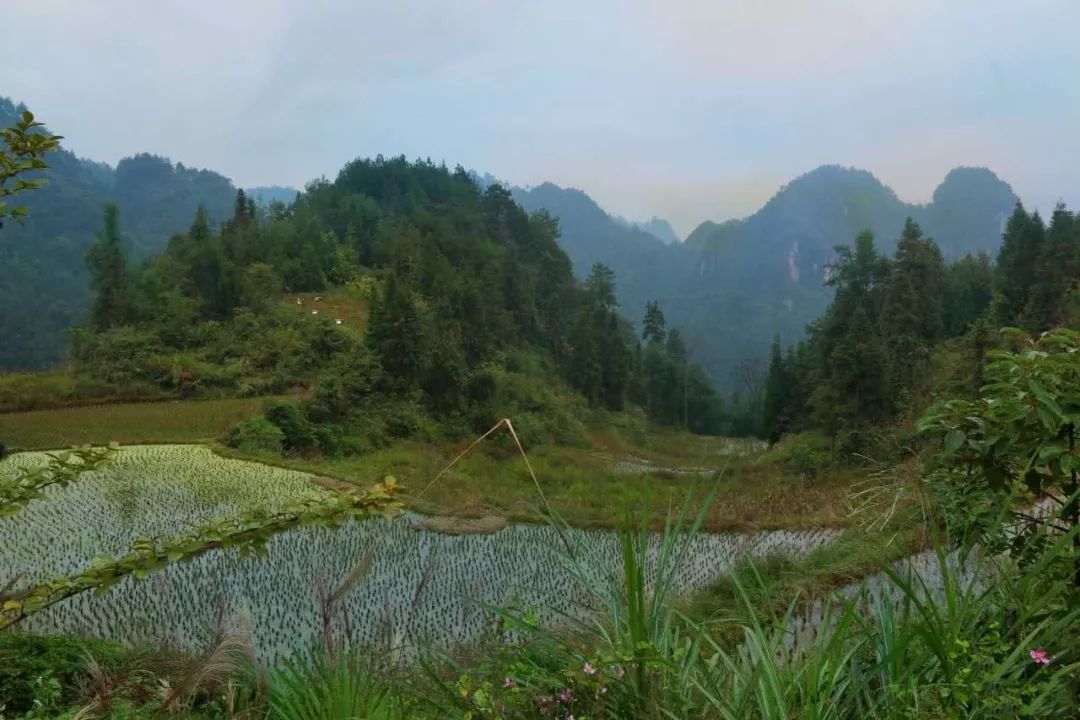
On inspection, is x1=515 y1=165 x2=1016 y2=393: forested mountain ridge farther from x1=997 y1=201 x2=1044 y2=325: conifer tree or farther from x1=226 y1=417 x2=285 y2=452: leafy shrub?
x1=226 y1=417 x2=285 y2=452: leafy shrub

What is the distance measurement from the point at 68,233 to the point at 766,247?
99571 mm

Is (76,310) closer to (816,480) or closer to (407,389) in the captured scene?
(407,389)

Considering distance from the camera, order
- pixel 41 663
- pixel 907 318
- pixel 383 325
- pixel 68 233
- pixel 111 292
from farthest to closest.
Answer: pixel 68 233 → pixel 907 318 → pixel 111 292 → pixel 383 325 → pixel 41 663

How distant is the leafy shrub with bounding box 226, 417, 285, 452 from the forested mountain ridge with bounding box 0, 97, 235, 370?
462 inches

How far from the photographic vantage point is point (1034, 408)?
200 cm

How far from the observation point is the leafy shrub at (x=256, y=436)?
15.2 metres

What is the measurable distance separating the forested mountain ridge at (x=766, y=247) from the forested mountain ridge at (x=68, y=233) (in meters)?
55.0

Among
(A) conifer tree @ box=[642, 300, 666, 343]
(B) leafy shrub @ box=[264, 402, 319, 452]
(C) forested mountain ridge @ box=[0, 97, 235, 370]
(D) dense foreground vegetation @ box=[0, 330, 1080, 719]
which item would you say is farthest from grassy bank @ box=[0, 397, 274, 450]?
(A) conifer tree @ box=[642, 300, 666, 343]

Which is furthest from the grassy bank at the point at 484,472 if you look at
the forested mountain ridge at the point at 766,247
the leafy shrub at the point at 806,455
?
the forested mountain ridge at the point at 766,247

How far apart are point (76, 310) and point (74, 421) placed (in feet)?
107

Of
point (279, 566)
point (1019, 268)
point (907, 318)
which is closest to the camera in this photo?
point (279, 566)

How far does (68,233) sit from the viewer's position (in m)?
53.5

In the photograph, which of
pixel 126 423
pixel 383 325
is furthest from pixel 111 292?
pixel 126 423

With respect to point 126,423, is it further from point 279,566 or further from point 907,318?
point 907,318
